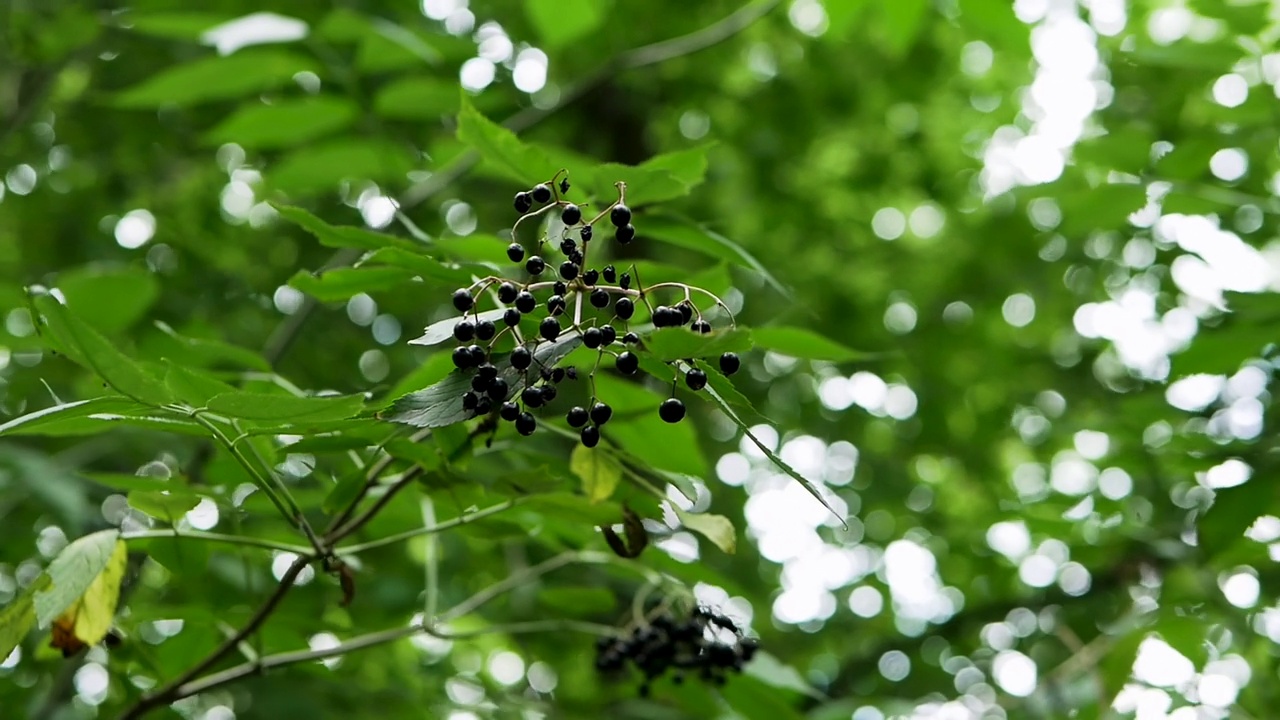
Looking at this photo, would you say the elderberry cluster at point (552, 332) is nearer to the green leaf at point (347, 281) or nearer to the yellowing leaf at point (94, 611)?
the green leaf at point (347, 281)

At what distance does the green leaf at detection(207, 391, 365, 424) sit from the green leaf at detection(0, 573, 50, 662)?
507 millimetres

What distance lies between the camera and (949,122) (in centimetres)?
672

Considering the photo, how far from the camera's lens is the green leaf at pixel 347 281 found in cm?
188

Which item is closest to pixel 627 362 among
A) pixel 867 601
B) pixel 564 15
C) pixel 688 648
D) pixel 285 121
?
pixel 688 648

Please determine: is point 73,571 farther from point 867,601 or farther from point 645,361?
point 867,601

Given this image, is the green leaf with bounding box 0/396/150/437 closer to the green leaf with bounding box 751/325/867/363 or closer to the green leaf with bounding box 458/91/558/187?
the green leaf with bounding box 458/91/558/187

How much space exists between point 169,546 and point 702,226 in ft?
3.48

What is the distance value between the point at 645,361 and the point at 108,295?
7.15 feet

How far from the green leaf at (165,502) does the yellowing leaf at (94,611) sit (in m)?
0.06

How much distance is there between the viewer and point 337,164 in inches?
136

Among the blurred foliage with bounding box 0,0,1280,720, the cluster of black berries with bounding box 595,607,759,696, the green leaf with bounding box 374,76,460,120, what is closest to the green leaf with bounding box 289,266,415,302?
the blurred foliage with bounding box 0,0,1280,720

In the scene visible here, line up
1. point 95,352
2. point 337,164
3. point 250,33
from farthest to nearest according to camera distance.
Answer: point 337,164
point 250,33
point 95,352

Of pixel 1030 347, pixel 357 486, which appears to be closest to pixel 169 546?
pixel 357 486

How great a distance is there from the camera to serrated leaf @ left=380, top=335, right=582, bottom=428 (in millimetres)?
1395
